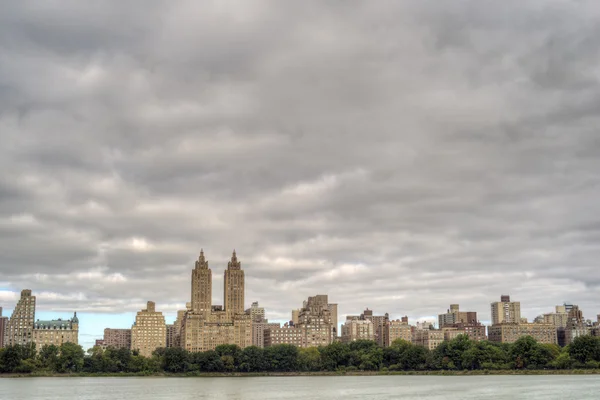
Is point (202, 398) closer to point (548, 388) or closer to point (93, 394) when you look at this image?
point (93, 394)

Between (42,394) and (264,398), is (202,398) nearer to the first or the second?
(264,398)

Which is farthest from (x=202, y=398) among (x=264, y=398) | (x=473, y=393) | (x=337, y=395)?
(x=473, y=393)

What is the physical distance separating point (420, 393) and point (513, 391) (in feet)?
54.4

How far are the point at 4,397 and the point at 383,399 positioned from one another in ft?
221

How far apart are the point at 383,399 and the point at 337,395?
1451 centimetres

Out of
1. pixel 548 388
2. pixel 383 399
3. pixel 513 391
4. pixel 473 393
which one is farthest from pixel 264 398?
pixel 548 388

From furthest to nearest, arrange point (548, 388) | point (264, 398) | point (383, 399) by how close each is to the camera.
Result: point (548, 388) < point (264, 398) < point (383, 399)

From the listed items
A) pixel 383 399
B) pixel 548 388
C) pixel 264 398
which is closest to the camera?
pixel 383 399

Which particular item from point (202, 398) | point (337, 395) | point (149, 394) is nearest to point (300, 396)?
point (337, 395)

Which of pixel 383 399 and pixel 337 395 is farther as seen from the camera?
pixel 337 395

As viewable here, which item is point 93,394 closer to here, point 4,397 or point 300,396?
point 4,397

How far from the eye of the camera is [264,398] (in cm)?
12650

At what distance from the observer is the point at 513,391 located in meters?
133

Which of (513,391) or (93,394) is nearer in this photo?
(513,391)
